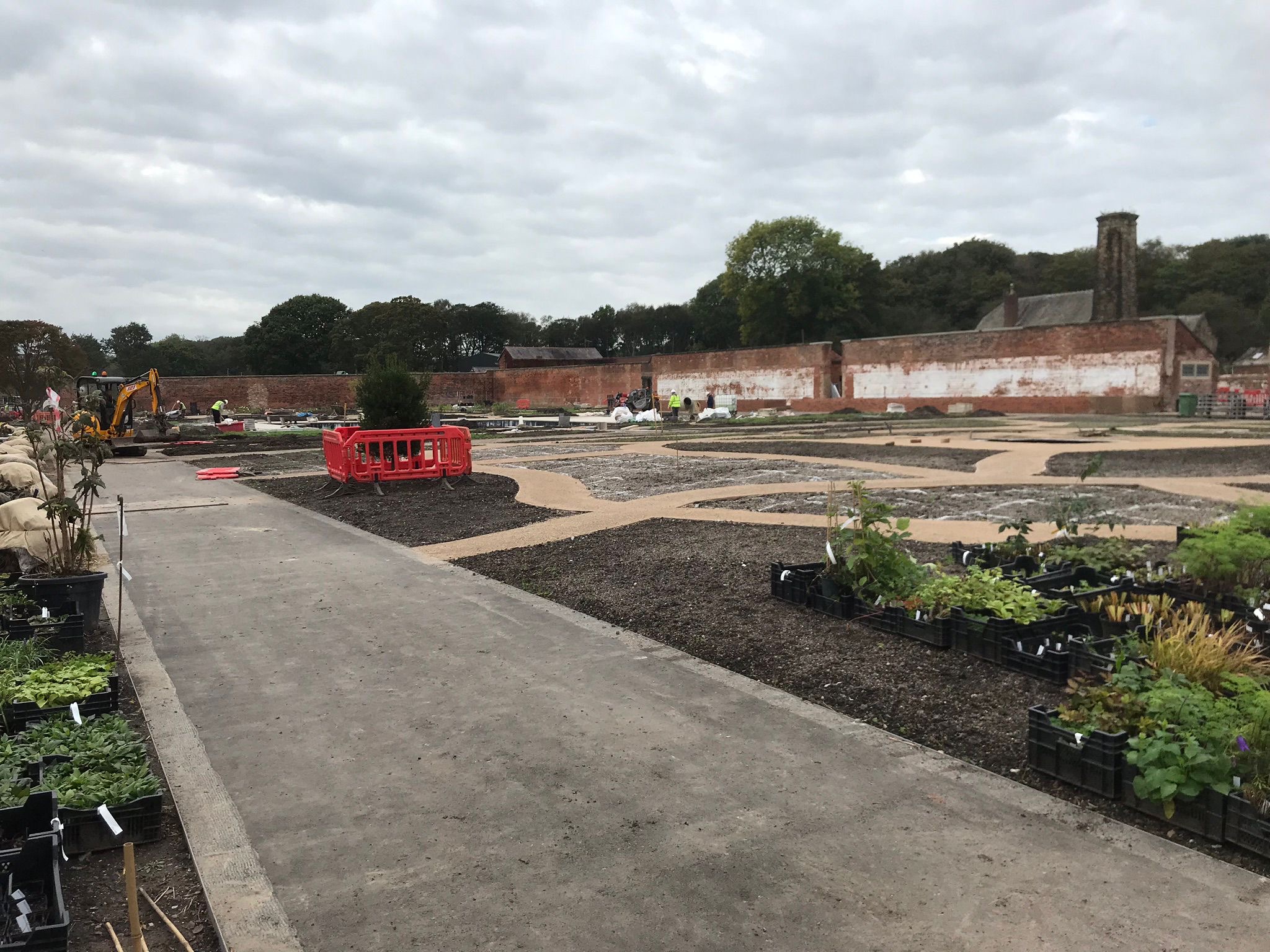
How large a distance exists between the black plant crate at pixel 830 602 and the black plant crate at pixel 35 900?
5206 mm

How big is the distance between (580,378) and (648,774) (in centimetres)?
6207

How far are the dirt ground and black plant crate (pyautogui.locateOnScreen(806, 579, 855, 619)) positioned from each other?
4.67 m

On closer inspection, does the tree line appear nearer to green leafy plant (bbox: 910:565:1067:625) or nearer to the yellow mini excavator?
the yellow mini excavator

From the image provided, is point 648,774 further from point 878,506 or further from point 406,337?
point 406,337

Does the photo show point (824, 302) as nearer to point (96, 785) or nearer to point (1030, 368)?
point (1030, 368)

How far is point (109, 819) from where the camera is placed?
3787mm

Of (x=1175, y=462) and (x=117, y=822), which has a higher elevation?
(x=117, y=822)

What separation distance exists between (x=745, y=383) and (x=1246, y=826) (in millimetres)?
53401

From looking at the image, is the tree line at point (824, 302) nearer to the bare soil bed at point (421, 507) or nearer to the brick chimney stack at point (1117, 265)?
the brick chimney stack at point (1117, 265)

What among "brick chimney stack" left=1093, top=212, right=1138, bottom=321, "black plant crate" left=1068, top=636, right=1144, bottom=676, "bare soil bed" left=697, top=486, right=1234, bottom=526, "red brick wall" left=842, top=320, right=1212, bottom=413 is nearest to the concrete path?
"black plant crate" left=1068, top=636, right=1144, bottom=676

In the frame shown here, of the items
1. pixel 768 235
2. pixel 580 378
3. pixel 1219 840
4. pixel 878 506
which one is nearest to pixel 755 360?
pixel 580 378

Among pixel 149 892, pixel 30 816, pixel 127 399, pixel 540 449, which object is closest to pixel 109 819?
pixel 30 816

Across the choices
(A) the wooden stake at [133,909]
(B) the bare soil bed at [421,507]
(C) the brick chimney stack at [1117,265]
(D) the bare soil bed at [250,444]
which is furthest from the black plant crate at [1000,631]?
(C) the brick chimney stack at [1117,265]

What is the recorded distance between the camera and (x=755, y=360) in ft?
182
